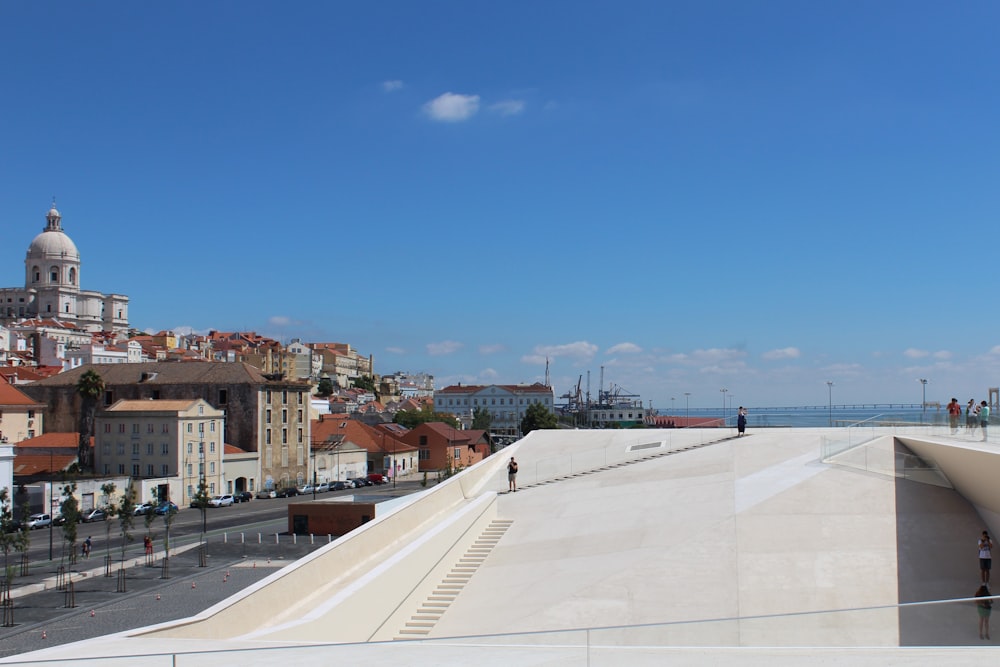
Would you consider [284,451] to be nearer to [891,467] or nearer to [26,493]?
[26,493]

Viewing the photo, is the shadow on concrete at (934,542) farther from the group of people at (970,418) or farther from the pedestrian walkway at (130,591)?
the pedestrian walkway at (130,591)

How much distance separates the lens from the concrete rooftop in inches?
293

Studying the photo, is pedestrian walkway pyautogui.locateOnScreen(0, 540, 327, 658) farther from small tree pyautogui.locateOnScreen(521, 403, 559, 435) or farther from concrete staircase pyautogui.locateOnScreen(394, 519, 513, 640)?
small tree pyautogui.locateOnScreen(521, 403, 559, 435)

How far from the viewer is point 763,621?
7.28 m

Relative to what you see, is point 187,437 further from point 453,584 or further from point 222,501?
point 453,584

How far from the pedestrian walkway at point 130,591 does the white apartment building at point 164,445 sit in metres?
19.1

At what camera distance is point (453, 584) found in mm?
16844

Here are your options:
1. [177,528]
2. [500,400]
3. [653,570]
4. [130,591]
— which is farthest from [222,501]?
[500,400]

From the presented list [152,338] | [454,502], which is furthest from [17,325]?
[454,502]

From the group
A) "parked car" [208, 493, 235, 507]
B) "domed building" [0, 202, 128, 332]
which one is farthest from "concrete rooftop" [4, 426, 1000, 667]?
"domed building" [0, 202, 128, 332]

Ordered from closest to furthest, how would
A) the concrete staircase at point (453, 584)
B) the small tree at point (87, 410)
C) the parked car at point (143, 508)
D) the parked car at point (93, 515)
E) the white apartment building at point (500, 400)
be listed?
the concrete staircase at point (453, 584)
the parked car at point (93, 515)
the parked car at point (143, 508)
the small tree at point (87, 410)
the white apartment building at point (500, 400)

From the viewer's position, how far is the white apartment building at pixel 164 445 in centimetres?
5854

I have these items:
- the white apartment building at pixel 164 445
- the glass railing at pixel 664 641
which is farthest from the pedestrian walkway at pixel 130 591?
the white apartment building at pixel 164 445

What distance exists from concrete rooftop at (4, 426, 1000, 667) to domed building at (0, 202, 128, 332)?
162328mm
